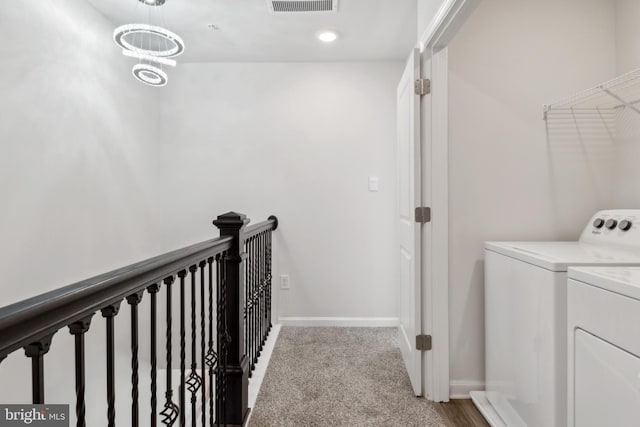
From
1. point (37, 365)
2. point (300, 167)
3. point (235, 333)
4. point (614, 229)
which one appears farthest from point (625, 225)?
point (300, 167)

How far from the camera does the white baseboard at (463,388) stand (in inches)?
79.4

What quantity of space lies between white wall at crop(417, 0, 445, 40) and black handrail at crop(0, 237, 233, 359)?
1717mm

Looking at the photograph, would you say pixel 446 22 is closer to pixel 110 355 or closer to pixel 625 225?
pixel 625 225

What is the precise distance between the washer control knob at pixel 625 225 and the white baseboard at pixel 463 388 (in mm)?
1070

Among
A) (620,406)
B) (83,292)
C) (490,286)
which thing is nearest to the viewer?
(83,292)

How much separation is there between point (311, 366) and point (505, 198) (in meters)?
1.63

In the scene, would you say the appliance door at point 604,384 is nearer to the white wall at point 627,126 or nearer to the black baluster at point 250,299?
the white wall at point 627,126

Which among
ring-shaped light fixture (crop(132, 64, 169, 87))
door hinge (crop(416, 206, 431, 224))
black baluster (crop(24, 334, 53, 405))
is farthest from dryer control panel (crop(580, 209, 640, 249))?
ring-shaped light fixture (crop(132, 64, 169, 87))

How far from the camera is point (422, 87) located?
1.99 metres

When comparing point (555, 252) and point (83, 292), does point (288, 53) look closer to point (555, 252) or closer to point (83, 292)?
point (555, 252)

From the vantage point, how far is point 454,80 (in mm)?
2023

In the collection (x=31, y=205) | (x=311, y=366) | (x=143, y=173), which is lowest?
(x=311, y=366)

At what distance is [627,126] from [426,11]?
1.23 metres

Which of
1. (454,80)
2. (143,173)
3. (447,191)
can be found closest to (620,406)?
(447,191)
